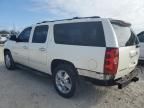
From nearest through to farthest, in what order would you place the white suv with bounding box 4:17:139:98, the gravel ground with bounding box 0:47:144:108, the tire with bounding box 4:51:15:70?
1. the white suv with bounding box 4:17:139:98
2. the gravel ground with bounding box 0:47:144:108
3. the tire with bounding box 4:51:15:70

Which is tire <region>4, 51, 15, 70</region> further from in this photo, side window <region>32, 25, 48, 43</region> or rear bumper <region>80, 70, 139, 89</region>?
rear bumper <region>80, 70, 139, 89</region>

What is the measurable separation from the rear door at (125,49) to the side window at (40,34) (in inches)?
88.0

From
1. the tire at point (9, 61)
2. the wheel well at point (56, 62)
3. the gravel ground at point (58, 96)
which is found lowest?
the gravel ground at point (58, 96)

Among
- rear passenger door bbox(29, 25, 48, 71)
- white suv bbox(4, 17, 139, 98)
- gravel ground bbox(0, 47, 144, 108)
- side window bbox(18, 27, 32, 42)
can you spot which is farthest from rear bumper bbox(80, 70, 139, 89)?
side window bbox(18, 27, 32, 42)

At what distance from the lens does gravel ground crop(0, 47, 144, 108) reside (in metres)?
4.34

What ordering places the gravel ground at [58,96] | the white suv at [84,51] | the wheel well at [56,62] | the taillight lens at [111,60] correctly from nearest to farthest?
→ the taillight lens at [111,60] → the white suv at [84,51] → the gravel ground at [58,96] → the wheel well at [56,62]

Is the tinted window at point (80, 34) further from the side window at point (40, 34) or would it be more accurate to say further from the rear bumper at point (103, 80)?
the rear bumper at point (103, 80)

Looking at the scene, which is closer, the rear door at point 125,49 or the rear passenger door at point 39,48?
the rear door at point 125,49

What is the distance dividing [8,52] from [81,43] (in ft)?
15.5

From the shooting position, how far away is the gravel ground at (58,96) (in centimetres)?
434

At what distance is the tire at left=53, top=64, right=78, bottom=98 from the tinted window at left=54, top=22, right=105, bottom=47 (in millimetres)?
685

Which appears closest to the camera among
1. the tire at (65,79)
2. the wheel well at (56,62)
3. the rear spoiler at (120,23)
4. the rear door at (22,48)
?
the rear spoiler at (120,23)

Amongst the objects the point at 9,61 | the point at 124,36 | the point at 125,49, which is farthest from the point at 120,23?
the point at 9,61

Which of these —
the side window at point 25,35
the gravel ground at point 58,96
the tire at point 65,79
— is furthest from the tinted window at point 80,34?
the side window at point 25,35
